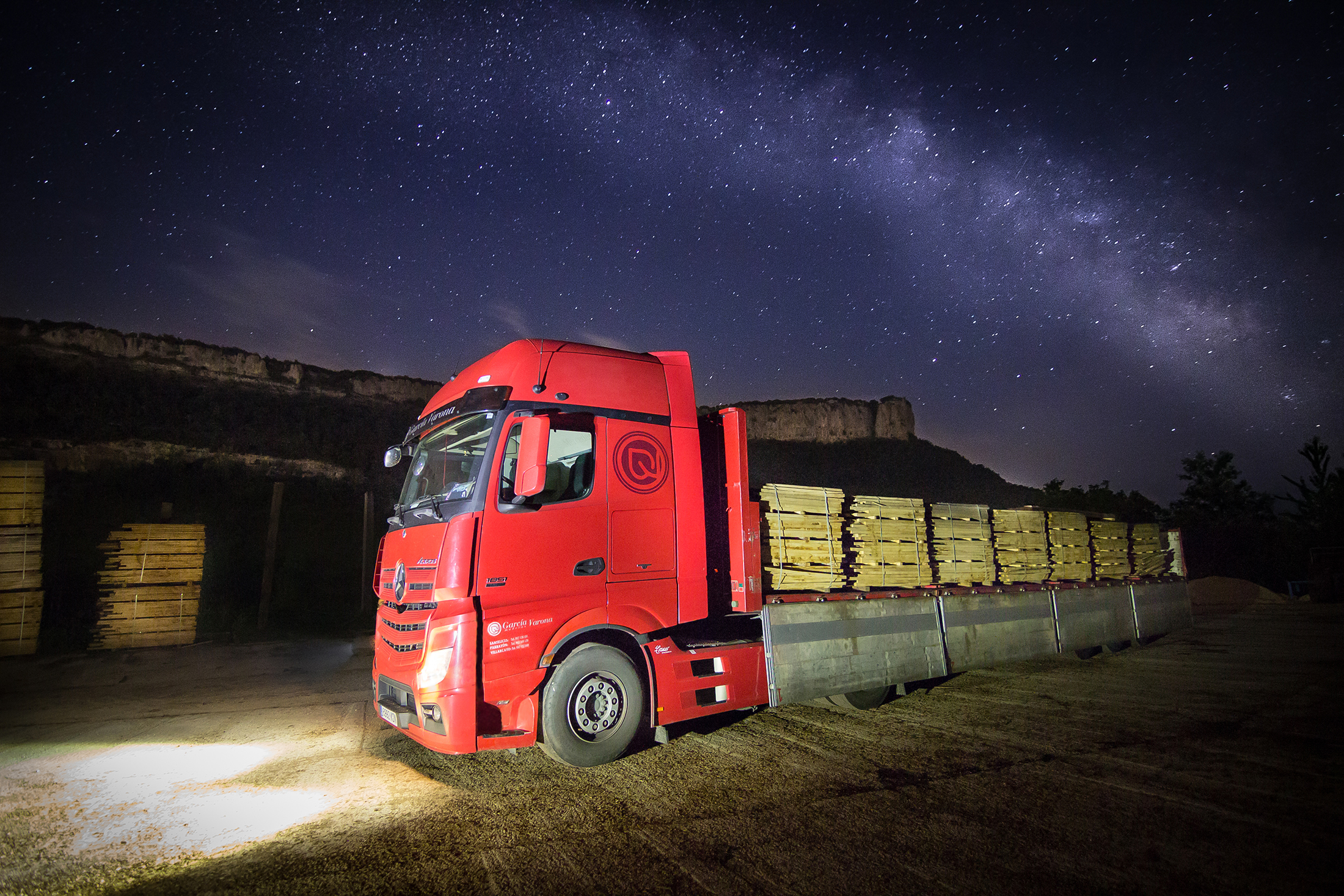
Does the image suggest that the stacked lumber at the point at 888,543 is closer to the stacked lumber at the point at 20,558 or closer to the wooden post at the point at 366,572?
the wooden post at the point at 366,572

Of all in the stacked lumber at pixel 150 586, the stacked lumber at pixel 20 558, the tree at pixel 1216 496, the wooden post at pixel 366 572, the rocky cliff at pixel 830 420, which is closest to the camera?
the stacked lumber at pixel 20 558

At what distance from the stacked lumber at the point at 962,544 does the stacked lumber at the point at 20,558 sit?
16.0 metres

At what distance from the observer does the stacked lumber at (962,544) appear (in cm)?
871

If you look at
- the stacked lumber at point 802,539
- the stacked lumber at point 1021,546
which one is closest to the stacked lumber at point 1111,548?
the stacked lumber at point 1021,546

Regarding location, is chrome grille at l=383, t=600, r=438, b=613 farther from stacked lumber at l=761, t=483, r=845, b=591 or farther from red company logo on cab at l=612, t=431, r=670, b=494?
stacked lumber at l=761, t=483, r=845, b=591

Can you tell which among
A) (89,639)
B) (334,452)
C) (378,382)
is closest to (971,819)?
(89,639)

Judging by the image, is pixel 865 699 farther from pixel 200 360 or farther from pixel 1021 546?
pixel 200 360

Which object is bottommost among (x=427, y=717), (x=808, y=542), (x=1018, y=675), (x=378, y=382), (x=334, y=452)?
(x=1018, y=675)

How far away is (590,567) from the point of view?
5.57 metres

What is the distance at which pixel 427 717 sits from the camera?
5.05 m

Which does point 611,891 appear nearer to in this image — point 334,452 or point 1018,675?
point 1018,675

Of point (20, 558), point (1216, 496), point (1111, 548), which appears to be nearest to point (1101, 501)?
point (1216, 496)

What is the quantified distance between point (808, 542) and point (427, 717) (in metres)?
4.34

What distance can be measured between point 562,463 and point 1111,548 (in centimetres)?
1120
